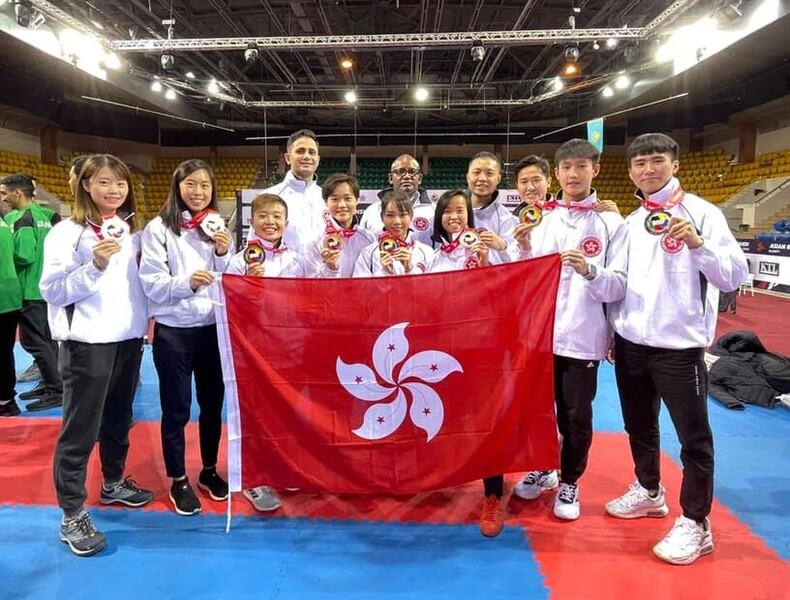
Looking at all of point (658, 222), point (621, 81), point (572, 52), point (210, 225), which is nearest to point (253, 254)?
point (210, 225)

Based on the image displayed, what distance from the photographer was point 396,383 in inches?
96.2

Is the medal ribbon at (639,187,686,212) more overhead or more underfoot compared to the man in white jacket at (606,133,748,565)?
more overhead

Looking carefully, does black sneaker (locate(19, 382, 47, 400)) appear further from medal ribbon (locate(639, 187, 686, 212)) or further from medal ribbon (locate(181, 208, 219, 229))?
medal ribbon (locate(639, 187, 686, 212))

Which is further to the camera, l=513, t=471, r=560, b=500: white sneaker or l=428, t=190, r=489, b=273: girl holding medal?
l=513, t=471, r=560, b=500: white sneaker

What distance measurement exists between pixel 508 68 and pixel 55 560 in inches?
578

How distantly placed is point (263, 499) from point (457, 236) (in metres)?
1.80

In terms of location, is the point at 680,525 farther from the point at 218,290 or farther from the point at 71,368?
the point at 71,368

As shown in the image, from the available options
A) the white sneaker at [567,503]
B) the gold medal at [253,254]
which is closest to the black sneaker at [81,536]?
the gold medal at [253,254]

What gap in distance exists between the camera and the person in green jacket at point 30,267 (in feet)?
13.7

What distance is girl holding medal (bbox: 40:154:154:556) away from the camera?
221 cm

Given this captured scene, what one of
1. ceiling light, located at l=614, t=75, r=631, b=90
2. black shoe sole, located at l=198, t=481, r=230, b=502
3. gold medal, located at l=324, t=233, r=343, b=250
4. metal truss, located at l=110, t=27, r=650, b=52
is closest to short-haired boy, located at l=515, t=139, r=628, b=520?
gold medal, located at l=324, t=233, r=343, b=250

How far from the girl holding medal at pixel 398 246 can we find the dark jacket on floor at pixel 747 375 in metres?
3.38

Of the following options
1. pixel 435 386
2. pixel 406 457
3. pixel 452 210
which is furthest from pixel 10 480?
pixel 452 210

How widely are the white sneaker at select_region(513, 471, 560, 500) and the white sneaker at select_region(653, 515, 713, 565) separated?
0.68 metres
